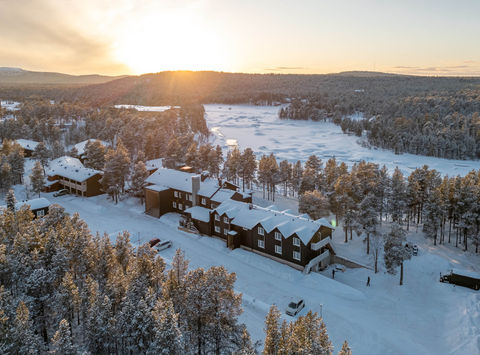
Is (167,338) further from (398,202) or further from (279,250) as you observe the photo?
(398,202)

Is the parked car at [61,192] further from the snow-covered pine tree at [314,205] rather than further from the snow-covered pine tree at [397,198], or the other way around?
the snow-covered pine tree at [397,198]

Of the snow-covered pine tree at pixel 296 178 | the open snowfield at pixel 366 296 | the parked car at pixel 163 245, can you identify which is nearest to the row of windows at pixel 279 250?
the open snowfield at pixel 366 296

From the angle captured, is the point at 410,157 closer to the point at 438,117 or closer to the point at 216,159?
the point at 438,117

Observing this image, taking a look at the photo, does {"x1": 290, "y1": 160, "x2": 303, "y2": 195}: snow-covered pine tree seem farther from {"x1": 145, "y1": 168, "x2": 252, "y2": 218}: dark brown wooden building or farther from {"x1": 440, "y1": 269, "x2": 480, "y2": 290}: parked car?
{"x1": 440, "y1": 269, "x2": 480, "y2": 290}: parked car

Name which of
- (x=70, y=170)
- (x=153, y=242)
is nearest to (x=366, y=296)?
(x=153, y=242)

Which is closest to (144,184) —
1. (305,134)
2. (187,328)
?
(187,328)

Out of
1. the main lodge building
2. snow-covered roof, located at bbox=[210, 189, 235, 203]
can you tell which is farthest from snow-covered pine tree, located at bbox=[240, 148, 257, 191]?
snow-covered roof, located at bbox=[210, 189, 235, 203]
